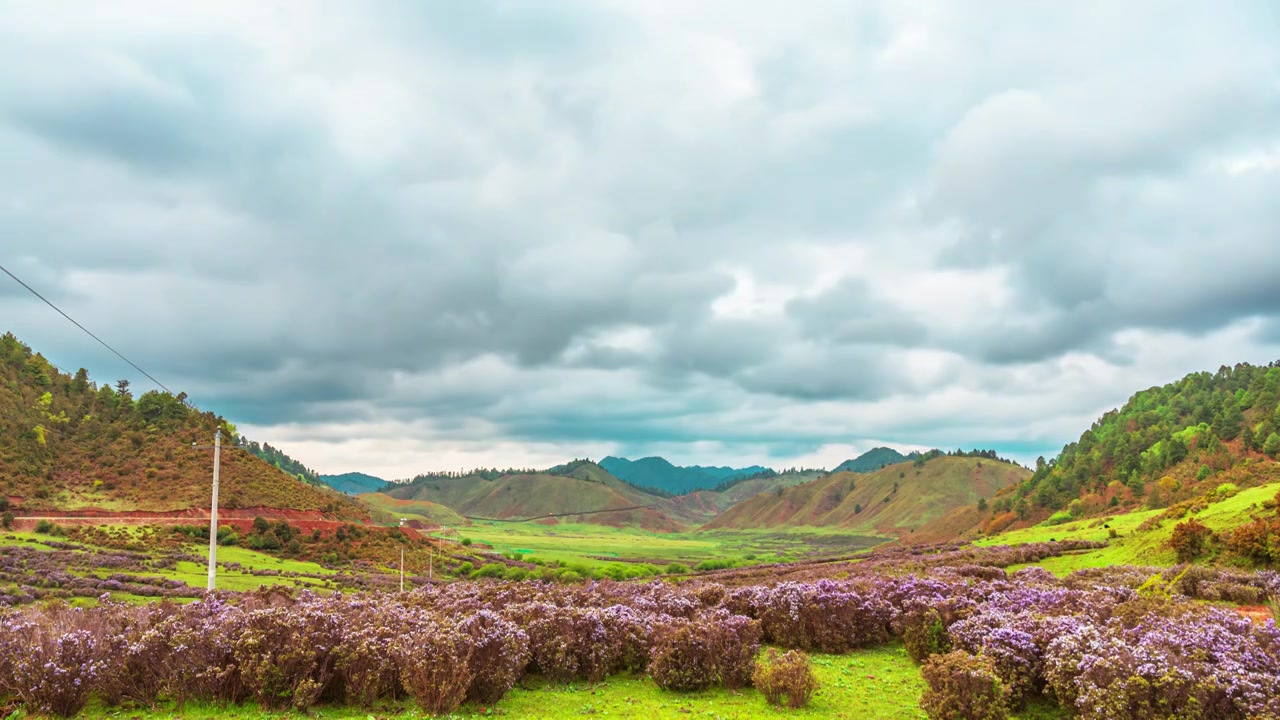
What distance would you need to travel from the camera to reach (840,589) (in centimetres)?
2183

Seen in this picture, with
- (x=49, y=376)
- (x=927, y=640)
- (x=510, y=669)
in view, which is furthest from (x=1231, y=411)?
(x=49, y=376)

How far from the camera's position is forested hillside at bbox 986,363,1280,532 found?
102125 millimetres

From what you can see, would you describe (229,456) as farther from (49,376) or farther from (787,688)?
(787,688)

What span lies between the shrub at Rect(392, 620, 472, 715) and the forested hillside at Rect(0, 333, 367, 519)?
88.6m

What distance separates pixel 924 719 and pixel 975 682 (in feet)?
6.26

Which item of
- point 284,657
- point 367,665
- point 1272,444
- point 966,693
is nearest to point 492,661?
point 367,665

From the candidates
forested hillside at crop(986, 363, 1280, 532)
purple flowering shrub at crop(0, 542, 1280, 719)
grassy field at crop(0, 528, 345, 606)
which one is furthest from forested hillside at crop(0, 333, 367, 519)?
forested hillside at crop(986, 363, 1280, 532)

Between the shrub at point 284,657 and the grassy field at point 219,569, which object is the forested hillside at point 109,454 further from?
the shrub at point 284,657

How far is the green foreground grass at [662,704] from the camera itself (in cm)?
1316

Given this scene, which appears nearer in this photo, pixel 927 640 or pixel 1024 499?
pixel 927 640

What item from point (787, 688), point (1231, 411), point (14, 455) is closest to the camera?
point (787, 688)

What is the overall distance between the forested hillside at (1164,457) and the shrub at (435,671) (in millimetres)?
92173

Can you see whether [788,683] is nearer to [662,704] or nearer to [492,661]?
[662,704]

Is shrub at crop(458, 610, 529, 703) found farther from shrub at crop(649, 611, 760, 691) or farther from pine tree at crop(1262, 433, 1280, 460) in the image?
pine tree at crop(1262, 433, 1280, 460)
